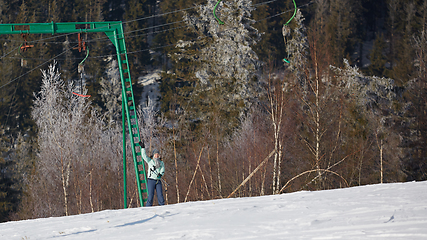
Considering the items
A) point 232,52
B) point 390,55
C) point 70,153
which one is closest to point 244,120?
point 232,52

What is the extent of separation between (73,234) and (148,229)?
1.16 m

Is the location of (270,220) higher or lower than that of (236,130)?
lower

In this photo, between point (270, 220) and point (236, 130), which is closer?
point (270, 220)

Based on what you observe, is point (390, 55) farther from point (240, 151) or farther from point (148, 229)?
point (148, 229)

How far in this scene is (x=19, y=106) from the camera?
2069 inches

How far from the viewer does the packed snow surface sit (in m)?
6.35

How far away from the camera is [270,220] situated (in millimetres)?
7180

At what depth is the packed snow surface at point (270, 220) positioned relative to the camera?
635 centimetres

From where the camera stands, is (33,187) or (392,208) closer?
(392,208)

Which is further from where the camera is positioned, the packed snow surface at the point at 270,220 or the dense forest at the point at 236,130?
the dense forest at the point at 236,130

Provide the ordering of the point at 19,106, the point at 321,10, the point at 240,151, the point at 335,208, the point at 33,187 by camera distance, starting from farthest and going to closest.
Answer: the point at 321,10
the point at 19,106
the point at 33,187
the point at 240,151
the point at 335,208

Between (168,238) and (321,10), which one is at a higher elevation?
(321,10)

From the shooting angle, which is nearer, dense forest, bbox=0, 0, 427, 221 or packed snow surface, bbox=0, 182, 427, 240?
packed snow surface, bbox=0, 182, 427, 240

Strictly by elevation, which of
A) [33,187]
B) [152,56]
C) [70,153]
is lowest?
[33,187]
